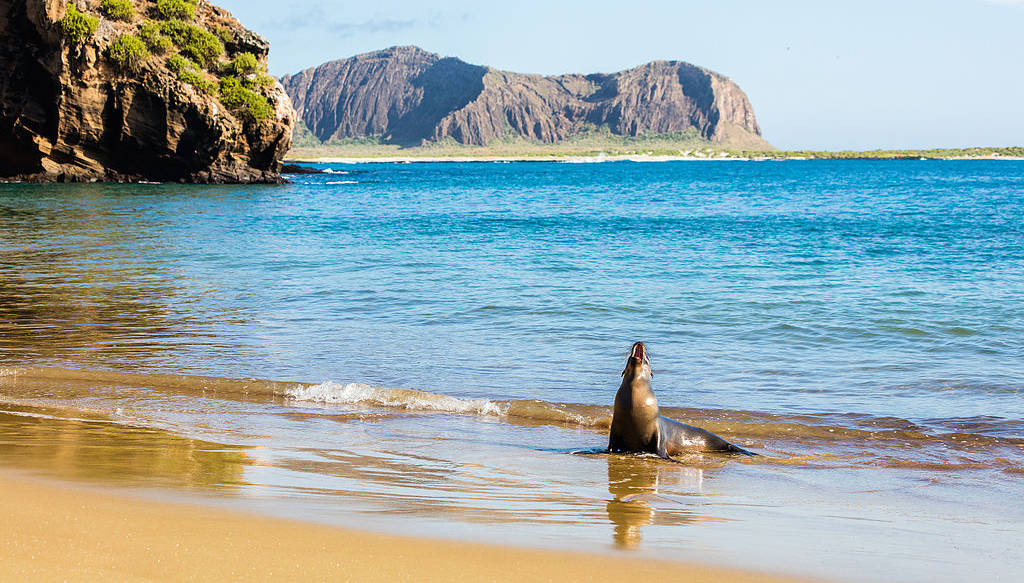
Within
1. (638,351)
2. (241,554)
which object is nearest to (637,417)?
(638,351)

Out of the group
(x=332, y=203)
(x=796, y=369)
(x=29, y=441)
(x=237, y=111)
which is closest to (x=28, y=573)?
(x=29, y=441)

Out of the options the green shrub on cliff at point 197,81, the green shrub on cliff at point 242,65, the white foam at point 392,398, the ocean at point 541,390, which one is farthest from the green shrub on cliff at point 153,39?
the white foam at point 392,398

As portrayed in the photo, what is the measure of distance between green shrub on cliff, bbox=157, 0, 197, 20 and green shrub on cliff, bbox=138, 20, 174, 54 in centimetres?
387

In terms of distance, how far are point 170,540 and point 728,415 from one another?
20.0 feet

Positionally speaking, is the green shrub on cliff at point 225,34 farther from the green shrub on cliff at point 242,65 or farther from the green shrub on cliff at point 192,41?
the green shrub on cliff at point 242,65

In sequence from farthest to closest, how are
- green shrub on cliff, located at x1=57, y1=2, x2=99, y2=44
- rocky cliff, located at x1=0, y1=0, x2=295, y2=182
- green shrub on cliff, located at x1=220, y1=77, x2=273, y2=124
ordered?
green shrub on cliff, located at x1=220, y1=77, x2=273, y2=124
rocky cliff, located at x1=0, y1=0, x2=295, y2=182
green shrub on cliff, located at x1=57, y1=2, x2=99, y2=44

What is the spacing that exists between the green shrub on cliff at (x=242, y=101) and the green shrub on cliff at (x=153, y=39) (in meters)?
4.34

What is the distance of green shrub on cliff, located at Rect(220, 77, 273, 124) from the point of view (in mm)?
59406

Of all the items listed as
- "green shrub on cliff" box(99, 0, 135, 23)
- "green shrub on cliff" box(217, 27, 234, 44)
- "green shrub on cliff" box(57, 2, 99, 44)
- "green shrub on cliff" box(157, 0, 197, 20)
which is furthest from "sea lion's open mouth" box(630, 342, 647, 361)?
"green shrub on cliff" box(217, 27, 234, 44)

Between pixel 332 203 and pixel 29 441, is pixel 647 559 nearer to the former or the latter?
pixel 29 441

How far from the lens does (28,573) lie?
11.1 ft

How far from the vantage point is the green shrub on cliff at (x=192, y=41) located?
59906 mm

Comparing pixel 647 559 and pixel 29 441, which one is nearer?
pixel 647 559

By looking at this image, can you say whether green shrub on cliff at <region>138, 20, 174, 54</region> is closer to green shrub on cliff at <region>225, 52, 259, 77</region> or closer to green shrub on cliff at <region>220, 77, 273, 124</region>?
green shrub on cliff at <region>220, 77, 273, 124</region>
